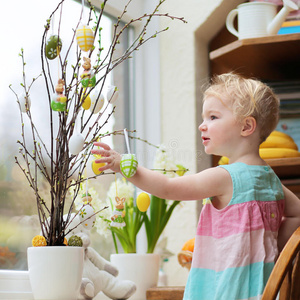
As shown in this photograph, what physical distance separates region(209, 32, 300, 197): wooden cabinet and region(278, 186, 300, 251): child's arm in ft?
1.28

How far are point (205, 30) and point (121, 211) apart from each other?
1.06 meters

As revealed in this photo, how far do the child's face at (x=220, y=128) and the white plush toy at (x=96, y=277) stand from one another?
0.38 m

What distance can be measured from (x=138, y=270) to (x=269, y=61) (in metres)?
0.88

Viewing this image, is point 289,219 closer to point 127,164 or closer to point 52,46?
point 127,164

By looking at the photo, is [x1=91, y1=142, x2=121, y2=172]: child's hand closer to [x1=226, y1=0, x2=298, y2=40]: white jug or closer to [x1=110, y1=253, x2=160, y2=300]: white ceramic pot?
[x1=110, y1=253, x2=160, y2=300]: white ceramic pot

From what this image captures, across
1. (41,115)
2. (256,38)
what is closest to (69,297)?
(41,115)

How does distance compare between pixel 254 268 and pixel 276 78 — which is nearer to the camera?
pixel 254 268

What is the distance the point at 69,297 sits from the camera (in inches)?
47.5

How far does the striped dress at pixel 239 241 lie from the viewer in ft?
3.88

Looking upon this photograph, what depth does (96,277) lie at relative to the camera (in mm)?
1462

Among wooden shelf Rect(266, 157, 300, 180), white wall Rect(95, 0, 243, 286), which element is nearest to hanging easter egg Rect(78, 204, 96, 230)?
wooden shelf Rect(266, 157, 300, 180)

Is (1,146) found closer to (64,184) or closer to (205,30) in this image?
(64,184)

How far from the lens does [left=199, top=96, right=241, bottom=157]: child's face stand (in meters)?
1.27

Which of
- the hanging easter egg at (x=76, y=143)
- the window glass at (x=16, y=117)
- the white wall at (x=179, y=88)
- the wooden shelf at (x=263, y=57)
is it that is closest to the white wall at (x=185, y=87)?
the white wall at (x=179, y=88)
